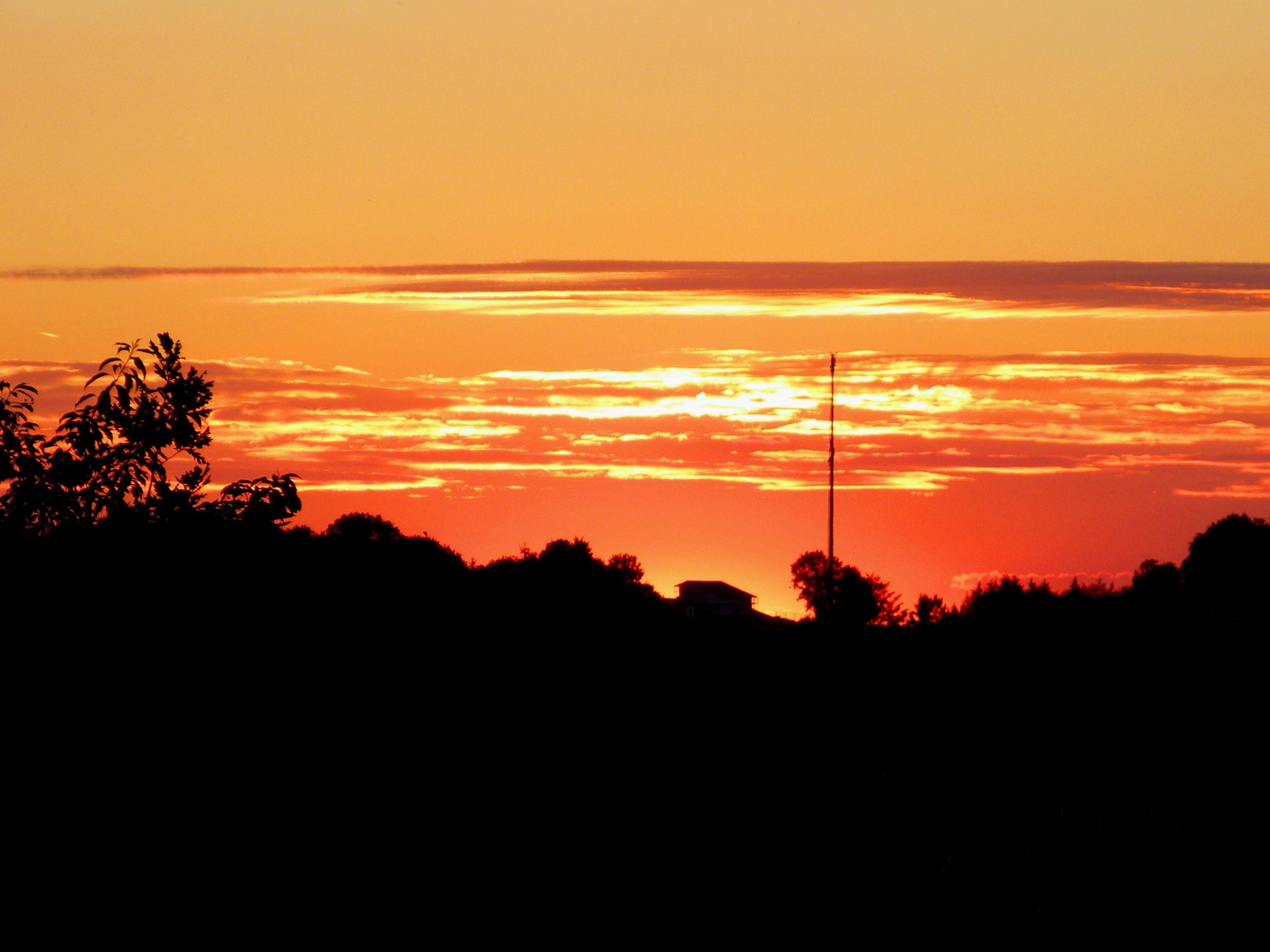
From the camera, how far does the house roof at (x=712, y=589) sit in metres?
151

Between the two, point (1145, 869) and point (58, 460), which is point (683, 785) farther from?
point (58, 460)

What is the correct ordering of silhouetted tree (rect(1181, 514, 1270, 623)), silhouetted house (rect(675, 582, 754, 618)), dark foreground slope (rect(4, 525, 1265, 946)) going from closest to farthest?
dark foreground slope (rect(4, 525, 1265, 946)), silhouetted tree (rect(1181, 514, 1270, 623)), silhouetted house (rect(675, 582, 754, 618))

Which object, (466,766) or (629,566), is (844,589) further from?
(466,766)

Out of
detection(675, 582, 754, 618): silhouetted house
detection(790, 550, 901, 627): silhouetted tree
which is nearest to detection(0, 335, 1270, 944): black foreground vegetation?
detection(790, 550, 901, 627): silhouetted tree

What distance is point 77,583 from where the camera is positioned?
51.1 ft

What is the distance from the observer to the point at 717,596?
490ft

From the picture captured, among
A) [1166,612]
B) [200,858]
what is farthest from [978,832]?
[1166,612]

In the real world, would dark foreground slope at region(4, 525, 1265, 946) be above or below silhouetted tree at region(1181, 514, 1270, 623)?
below

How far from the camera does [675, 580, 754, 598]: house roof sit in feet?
495

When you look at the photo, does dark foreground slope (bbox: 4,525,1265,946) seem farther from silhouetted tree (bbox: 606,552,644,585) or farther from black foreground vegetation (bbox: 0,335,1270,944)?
silhouetted tree (bbox: 606,552,644,585)

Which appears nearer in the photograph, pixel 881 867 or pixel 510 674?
pixel 881 867

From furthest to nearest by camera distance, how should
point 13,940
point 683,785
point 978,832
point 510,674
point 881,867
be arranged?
1. point 510,674
2. point 683,785
3. point 978,832
4. point 881,867
5. point 13,940

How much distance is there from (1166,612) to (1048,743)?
1278cm

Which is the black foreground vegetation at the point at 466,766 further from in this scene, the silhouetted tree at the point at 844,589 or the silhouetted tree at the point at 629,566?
the silhouetted tree at the point at 629,566
